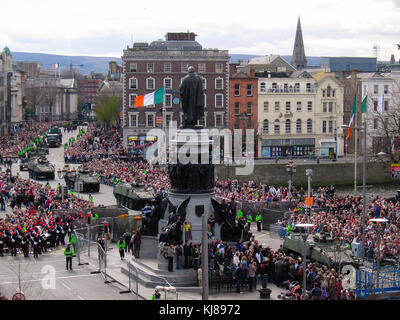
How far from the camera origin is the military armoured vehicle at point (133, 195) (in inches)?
1804

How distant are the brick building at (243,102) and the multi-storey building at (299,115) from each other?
710 millimetres

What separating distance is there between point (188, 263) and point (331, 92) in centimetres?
5453

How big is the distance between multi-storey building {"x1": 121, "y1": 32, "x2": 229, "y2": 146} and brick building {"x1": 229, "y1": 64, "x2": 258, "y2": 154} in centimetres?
237

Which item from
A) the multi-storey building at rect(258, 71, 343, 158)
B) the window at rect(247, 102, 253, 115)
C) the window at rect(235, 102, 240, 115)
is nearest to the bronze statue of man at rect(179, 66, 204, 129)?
the multi-storey building at rect(258, 71, 343, 158)

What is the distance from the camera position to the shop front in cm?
7679

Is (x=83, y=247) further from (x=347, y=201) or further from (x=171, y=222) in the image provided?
(x=347, y=201)

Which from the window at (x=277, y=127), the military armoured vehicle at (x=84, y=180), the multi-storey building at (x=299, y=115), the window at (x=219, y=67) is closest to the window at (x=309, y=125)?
the multi-storey building at (x=299, y=115)

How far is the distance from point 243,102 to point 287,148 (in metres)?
7.19

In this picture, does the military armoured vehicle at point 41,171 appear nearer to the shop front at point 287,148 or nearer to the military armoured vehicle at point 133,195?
the military armoured vehicle at point 133,195

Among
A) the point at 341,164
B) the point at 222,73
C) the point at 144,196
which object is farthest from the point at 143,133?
the point at 144,196

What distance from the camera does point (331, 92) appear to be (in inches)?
3051

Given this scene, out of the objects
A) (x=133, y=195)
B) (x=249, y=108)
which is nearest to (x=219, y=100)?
(x=249, y=108)

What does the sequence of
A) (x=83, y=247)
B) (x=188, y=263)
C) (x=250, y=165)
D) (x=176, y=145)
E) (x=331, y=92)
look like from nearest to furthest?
(x=188, y=263), (x=176, y=145), (x=83, y=247), (x=250, y=165), (x=331, y=92)

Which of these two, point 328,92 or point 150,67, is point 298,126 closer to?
point 328,92
